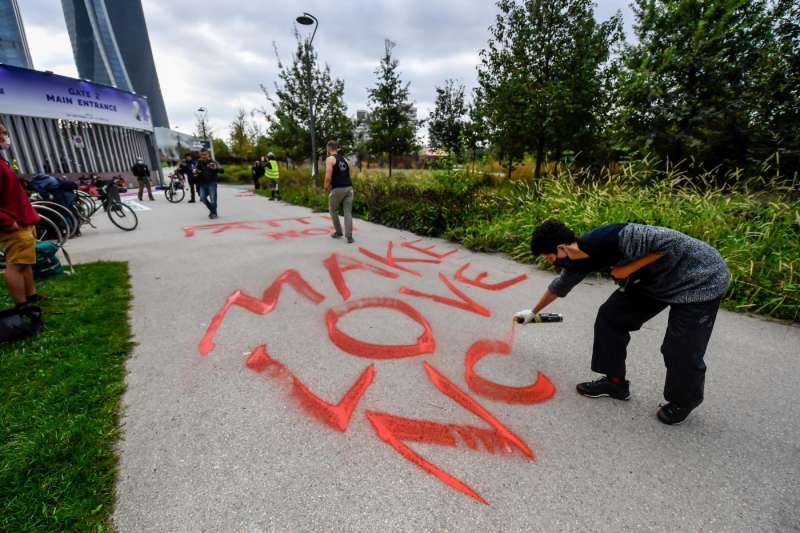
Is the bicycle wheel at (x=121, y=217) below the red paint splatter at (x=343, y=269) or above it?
above

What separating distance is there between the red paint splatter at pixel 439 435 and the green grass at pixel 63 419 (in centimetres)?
133

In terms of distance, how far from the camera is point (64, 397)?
2.20 m

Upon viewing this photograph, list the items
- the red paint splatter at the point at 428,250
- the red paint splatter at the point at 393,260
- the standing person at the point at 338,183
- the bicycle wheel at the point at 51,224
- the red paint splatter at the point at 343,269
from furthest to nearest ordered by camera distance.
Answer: the standing person at the point at 338,183
the red paint splatter at the point at 428,250
the bicycle wheel at the point at 51,224
the red paint splatter at the point at 393,260
the red paint splatter at the point at 343,269

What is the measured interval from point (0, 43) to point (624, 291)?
102 feet

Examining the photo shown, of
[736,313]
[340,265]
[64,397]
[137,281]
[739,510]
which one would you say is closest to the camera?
[739,510]

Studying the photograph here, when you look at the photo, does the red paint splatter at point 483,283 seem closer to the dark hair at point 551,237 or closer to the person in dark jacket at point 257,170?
the dark hair at point 551,237

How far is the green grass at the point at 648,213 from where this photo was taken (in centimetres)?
393

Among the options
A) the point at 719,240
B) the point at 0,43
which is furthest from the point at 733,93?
the point at 0,43

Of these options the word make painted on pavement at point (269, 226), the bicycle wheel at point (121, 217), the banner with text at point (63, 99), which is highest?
the banner with text at point (63, 99)

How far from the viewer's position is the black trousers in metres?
1.93

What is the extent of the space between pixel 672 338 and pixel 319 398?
7.27ft

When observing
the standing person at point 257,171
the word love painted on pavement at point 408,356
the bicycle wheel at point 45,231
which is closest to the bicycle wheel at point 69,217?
the bicycle wheel at point 45,231

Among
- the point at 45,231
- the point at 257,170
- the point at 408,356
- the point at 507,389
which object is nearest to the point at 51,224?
the point at 45,231

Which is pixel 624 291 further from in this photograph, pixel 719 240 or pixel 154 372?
pixel 719 240
